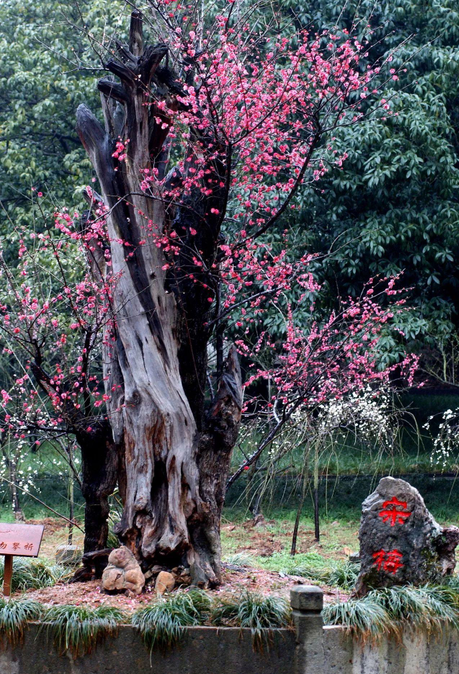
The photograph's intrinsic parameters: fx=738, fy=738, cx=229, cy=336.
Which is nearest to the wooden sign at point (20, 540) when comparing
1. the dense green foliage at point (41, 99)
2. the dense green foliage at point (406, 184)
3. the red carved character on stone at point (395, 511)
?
the red carved character on stone at point (395, 511)

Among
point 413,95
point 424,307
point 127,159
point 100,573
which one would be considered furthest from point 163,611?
point 413,95

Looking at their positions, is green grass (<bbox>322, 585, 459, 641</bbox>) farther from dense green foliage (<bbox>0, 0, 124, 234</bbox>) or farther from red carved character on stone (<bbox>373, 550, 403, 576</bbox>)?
dense green foliage (<bbox>0, 0, 124, 234</bbox>)

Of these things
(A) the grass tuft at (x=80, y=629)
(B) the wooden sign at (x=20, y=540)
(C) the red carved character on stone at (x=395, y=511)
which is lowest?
(A) the grass tuft at (x=80, y=629)

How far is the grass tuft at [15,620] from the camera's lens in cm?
467

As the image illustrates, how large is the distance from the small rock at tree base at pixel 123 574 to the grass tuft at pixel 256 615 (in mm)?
651

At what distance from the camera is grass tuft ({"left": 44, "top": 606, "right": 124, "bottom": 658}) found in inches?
182

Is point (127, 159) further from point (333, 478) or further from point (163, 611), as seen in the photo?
point (333, 478)

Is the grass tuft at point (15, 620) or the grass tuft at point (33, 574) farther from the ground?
the grass tuft at point (33, 574)

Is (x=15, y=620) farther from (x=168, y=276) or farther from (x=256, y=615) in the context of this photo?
(x=168, y=276)

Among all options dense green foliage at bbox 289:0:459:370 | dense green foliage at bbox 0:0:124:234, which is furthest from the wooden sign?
dense green foliage at bbox 0:0:124:234

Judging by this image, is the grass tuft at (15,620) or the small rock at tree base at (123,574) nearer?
the grass tuft at (15,620)

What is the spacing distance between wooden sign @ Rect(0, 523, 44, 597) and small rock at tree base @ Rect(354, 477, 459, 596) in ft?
7.40

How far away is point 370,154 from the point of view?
9594 mm

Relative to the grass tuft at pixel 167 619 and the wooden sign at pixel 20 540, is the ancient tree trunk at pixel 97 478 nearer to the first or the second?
the wooden sign at pixel 20 540
